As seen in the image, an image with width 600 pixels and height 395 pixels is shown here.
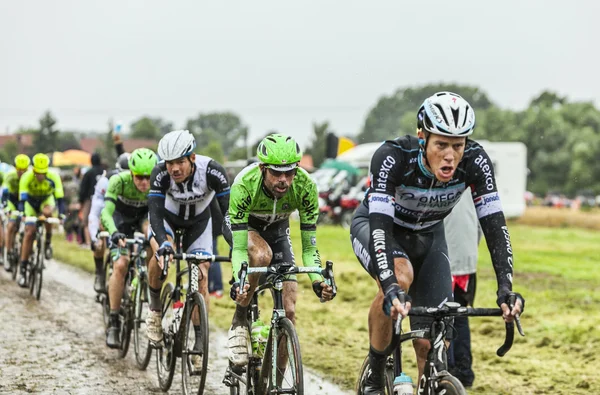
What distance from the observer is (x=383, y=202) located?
519 centimetres

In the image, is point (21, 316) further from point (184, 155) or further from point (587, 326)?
point (587, 326)

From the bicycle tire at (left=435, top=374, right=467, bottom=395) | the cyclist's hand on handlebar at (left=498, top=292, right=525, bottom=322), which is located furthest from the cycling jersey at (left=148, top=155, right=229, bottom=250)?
the cyclist's hand on handlebar at (left=498, top=292, right=525, bottom=322)

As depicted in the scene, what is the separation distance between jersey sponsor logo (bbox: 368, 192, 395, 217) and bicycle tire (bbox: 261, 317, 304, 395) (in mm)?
1153

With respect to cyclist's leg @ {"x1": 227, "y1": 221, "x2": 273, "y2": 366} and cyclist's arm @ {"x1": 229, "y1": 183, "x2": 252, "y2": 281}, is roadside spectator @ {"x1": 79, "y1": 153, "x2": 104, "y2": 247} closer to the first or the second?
cyclist's leg @ {"x1": 227, "y1": 221, "x2": 273, "y2": 366}

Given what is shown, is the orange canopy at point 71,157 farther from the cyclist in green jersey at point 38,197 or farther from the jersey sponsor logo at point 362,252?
the jersey sponsor logo at point 362,252

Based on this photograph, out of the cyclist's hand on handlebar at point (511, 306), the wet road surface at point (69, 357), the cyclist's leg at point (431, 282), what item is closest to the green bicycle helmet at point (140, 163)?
the wet road surface at point (69, 357)

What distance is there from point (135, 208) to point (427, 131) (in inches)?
241

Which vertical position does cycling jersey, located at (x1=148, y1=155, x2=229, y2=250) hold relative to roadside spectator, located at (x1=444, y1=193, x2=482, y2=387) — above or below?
above

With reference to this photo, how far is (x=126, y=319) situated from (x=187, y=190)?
2289 millimetres

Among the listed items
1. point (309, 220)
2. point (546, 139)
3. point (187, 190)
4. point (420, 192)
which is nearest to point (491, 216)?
point (420, 192)

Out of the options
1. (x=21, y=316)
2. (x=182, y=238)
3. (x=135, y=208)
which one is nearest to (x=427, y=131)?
(x=182, y=238)

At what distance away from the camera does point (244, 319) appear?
22.6 feet

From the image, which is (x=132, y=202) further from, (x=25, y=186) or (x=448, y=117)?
(x=448, y=117)

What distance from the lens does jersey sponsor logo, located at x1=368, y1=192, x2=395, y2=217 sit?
5.18 m
